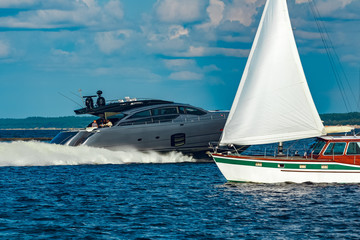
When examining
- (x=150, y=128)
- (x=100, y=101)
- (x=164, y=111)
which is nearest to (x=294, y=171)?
(x=150, y=128)

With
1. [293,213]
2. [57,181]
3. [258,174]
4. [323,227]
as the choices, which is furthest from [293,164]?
[57,181]

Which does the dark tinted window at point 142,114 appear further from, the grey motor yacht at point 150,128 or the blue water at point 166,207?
the blue water at point 166,207

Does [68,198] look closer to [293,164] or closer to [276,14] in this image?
[293,164]

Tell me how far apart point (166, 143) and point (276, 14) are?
15471mm

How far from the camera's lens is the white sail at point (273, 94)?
1085 inches

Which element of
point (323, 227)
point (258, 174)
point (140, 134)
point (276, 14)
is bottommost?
point (323, 227)

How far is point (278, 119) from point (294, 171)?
8.75 ft

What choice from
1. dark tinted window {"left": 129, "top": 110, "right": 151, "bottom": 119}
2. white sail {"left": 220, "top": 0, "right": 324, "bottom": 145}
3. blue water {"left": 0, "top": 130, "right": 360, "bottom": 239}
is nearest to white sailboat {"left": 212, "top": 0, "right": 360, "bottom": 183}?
white sail {"left": 220, "top": 0, "right": 324, "bottom": 145}

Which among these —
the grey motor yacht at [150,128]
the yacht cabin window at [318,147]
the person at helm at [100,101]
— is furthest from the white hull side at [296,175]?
the person at helm at [100,101]

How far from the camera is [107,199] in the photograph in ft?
85.4

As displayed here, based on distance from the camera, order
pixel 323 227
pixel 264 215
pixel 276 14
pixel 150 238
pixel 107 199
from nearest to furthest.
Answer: pixel 150 238 < pixel 323 227 < pixel 264 215 < pixel 107 199 < pixel 276 14

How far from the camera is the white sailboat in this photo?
2725 cm

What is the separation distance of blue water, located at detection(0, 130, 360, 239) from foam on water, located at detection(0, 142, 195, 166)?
2988mm

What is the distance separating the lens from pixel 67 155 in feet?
131
